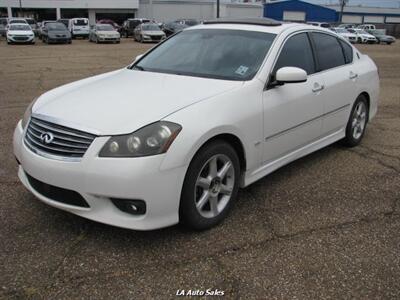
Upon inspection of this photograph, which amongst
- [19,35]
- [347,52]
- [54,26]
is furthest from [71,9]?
[347,52]

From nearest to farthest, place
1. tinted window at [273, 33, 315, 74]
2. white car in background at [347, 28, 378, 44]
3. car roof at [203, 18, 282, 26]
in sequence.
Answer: tinted window at [273, 33, 315, 74] < car roof at [203, 18, 282, 26] < white car in background at [347, 28, 378, 44]

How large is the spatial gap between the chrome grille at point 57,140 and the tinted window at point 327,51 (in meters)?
2.89

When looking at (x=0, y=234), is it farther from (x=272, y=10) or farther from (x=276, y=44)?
(x=272, y=10)

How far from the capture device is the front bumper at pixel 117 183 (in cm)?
303

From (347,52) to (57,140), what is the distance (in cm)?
392

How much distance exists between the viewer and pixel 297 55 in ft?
15.1

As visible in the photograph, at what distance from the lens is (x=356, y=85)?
5.55 metres

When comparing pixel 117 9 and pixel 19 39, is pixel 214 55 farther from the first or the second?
pixel 117 9

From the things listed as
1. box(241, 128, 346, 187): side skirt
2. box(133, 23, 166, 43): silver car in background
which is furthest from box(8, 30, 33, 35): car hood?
box(241, 128, 346, 187): side skirt

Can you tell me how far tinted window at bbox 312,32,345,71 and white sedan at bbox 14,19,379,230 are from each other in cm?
2

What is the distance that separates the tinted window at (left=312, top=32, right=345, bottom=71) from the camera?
16.4ft

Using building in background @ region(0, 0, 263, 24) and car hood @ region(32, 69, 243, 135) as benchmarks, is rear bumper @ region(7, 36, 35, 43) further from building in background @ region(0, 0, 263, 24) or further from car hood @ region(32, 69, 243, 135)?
building in background @ region(0, 0, 263, 24)

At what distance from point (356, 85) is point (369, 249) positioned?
2705mm

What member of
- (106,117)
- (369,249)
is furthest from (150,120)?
(369,249)
